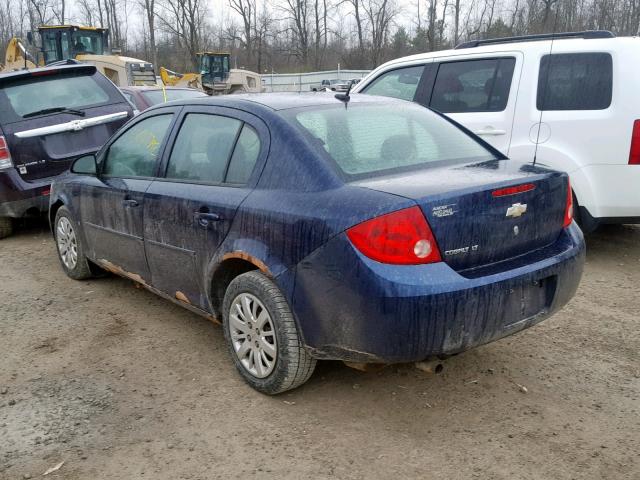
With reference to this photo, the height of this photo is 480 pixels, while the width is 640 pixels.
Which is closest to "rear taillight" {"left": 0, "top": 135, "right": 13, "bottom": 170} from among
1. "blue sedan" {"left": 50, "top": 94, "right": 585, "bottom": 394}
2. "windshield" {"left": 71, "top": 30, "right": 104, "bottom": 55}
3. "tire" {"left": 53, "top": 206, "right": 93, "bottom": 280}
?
"tire" {"left": 53, "top": 206, "right": 93, "bottom": 280}

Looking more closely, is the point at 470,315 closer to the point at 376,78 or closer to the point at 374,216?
the point at 374,216

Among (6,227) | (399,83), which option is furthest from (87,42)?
(399,83)

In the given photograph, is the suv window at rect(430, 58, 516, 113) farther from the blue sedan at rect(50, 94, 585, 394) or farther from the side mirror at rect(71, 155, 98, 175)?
the side mirror at rect(71, 155, 98, 175)

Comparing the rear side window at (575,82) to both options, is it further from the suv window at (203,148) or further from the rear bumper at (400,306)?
the suv window at (203,148)

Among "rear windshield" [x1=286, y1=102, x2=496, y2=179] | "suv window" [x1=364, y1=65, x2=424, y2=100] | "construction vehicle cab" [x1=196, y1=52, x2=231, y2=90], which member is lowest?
"rear windshield" [x1=286, y1=102, x2=496, y2=179]

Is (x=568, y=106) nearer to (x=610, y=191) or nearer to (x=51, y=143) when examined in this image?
(x=610, y=191)

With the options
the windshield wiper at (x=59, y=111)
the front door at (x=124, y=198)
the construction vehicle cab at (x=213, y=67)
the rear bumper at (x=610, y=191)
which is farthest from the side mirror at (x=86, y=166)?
the construction vehicle cab at (x=213, y=67)

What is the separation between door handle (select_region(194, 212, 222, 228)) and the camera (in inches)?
135

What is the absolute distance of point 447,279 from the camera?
271cm

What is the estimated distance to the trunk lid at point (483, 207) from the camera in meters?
2.78

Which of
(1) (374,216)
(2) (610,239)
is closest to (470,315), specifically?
(1) (374,216)

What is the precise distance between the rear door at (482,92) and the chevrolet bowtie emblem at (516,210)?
2718 millimetres

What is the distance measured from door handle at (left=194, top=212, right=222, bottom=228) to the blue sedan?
12mm

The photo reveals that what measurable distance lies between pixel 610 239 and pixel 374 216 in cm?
448
